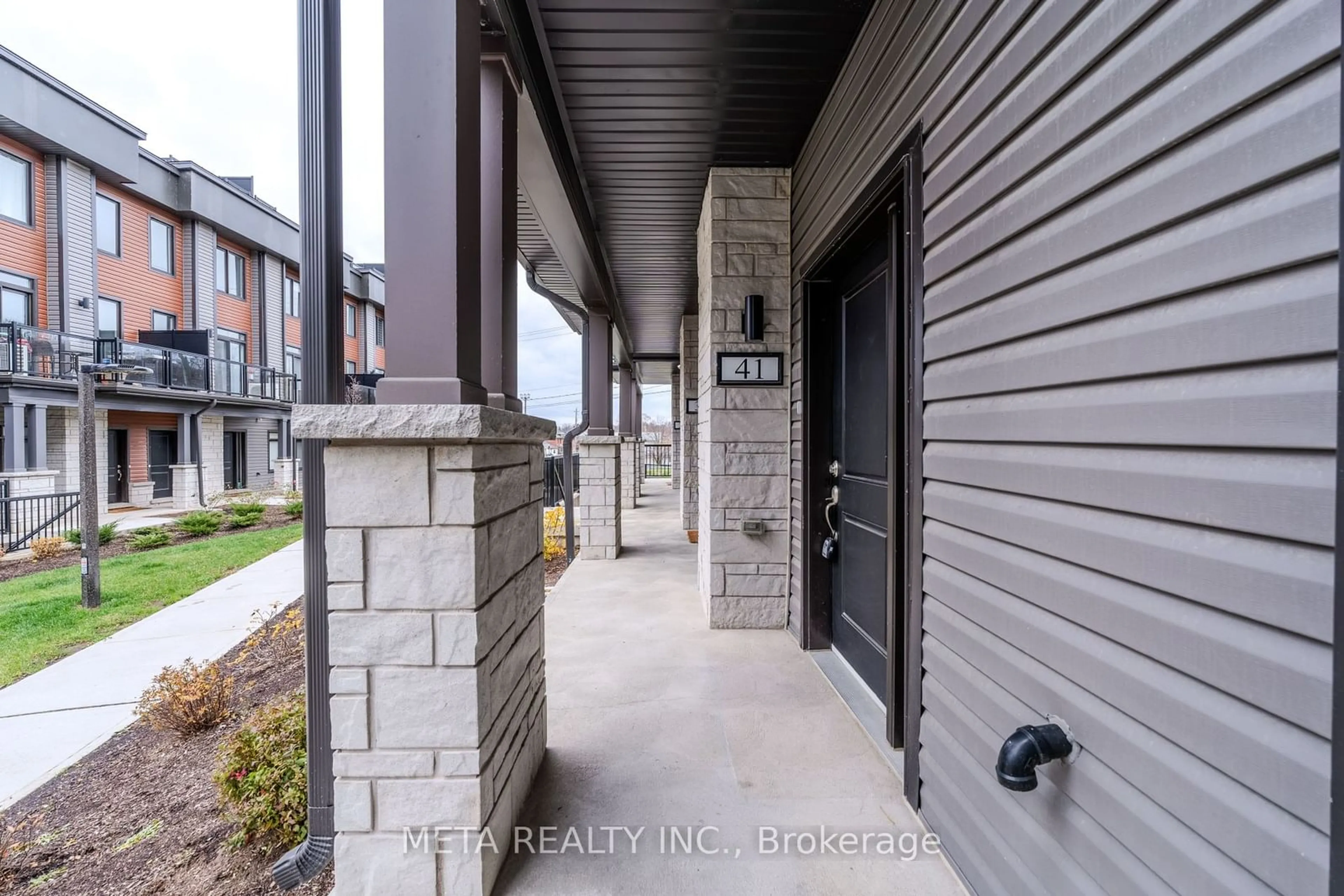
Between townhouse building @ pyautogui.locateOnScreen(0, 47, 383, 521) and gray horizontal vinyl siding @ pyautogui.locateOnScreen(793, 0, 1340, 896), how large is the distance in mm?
10215

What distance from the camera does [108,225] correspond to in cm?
1084

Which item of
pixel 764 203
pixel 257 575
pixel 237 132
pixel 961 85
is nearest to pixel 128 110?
pixel 237 132

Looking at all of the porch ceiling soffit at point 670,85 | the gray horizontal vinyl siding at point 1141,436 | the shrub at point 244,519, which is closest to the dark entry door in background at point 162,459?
the shrub at point 244,519

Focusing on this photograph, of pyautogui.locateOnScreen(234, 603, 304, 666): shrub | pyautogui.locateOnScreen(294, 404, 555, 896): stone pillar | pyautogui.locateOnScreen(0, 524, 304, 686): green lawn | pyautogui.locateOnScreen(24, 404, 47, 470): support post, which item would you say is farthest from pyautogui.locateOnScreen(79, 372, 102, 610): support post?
pyautogui.locateOnScreen(24, 404, 47, 470): support post

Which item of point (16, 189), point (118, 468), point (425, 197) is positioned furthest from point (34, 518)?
point (425, 197)

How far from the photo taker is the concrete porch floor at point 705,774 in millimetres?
1477

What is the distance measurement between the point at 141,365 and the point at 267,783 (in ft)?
40.7

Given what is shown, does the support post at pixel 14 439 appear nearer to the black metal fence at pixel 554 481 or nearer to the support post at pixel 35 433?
the support post at pixel 35 433

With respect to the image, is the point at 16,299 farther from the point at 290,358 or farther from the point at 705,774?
the point at 705,774

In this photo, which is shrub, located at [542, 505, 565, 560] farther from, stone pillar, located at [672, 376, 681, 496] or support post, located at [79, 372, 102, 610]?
stone pillar, located at [672, 376, 681, 496]

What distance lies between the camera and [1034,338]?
1.16 metres

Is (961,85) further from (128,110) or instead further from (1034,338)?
(128,110)

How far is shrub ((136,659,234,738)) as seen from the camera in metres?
2.39

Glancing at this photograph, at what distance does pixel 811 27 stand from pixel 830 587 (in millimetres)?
2456
